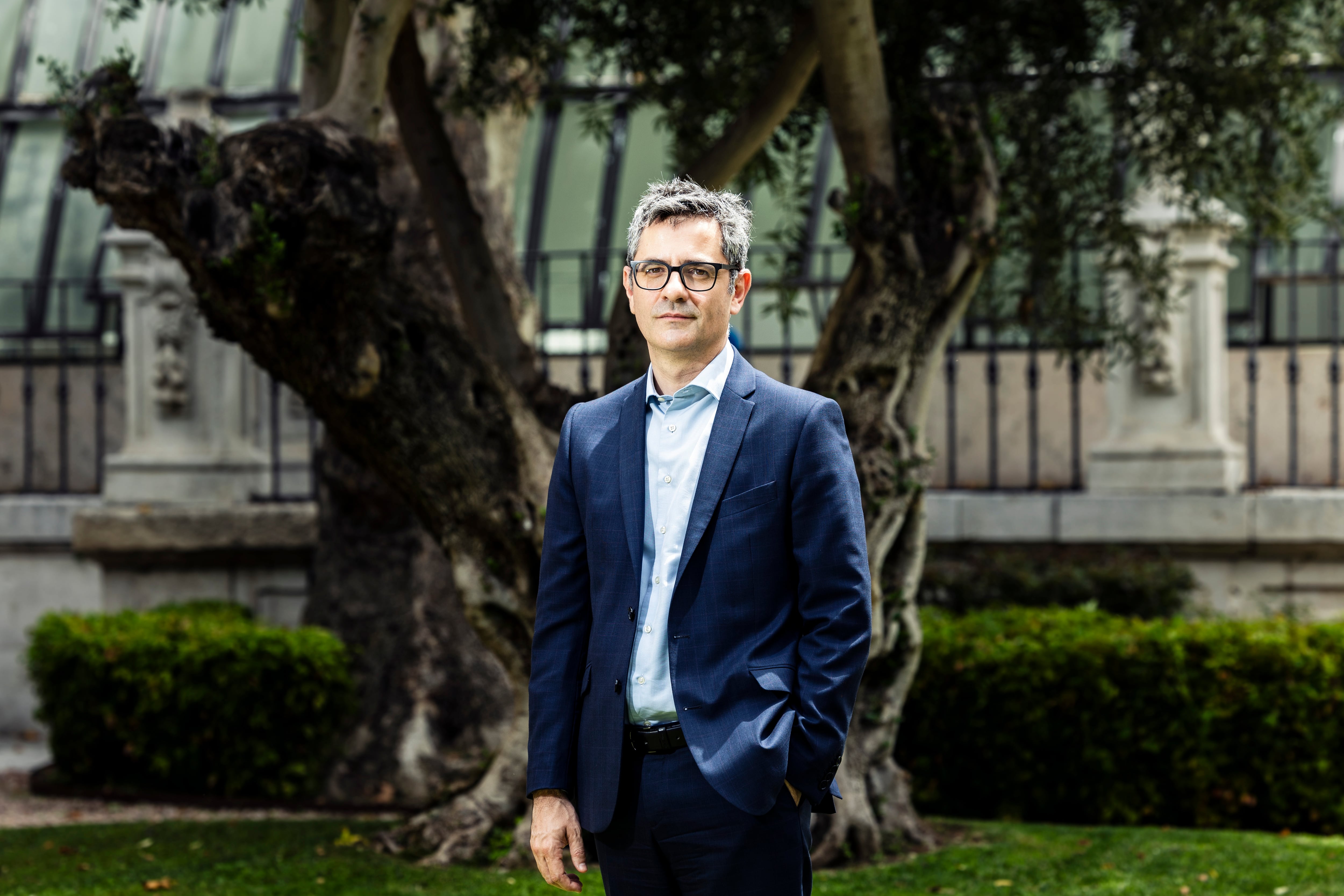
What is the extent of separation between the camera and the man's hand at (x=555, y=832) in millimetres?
2562

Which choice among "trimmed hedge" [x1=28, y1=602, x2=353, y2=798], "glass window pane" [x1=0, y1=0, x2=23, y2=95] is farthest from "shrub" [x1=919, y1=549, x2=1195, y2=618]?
"glass window pane" [x1=0, y1=0, x2=23, y2=95]

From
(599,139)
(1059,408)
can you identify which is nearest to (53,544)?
(599,139)

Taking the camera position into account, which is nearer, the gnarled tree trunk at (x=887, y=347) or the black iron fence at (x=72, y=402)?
the gnarled tree trunk at (x=887, y=347)

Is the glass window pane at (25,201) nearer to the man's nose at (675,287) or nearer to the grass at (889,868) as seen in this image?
the grass at (889,868)

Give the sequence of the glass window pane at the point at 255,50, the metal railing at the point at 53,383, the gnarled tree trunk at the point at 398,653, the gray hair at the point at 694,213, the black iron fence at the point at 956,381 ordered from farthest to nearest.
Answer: the glass window pane at the point at 255,50 → the metal railing at the point at 53,383 → the black iron fence at the point at 956,381 → the gnarled tree trunk at the point at 398,653 → the gray hair at the point at 694,213

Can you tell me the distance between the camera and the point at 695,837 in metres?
2.40

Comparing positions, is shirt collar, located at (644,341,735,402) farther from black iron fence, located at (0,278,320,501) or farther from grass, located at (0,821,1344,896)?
black iron fence, located at (0,278,320,501)

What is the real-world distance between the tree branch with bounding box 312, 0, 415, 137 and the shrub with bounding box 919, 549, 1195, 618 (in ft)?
14.5

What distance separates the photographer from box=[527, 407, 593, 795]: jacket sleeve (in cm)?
256

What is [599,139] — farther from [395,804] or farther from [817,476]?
[817,476]

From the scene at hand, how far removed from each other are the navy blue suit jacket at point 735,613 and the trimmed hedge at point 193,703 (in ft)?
16.0

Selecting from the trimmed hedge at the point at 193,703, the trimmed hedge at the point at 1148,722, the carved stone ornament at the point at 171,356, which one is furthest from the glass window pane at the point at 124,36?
the trimmed hedge at the point at 1148,722

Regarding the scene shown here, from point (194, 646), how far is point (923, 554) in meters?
3.96

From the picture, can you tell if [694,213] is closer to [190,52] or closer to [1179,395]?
[1179,395]
